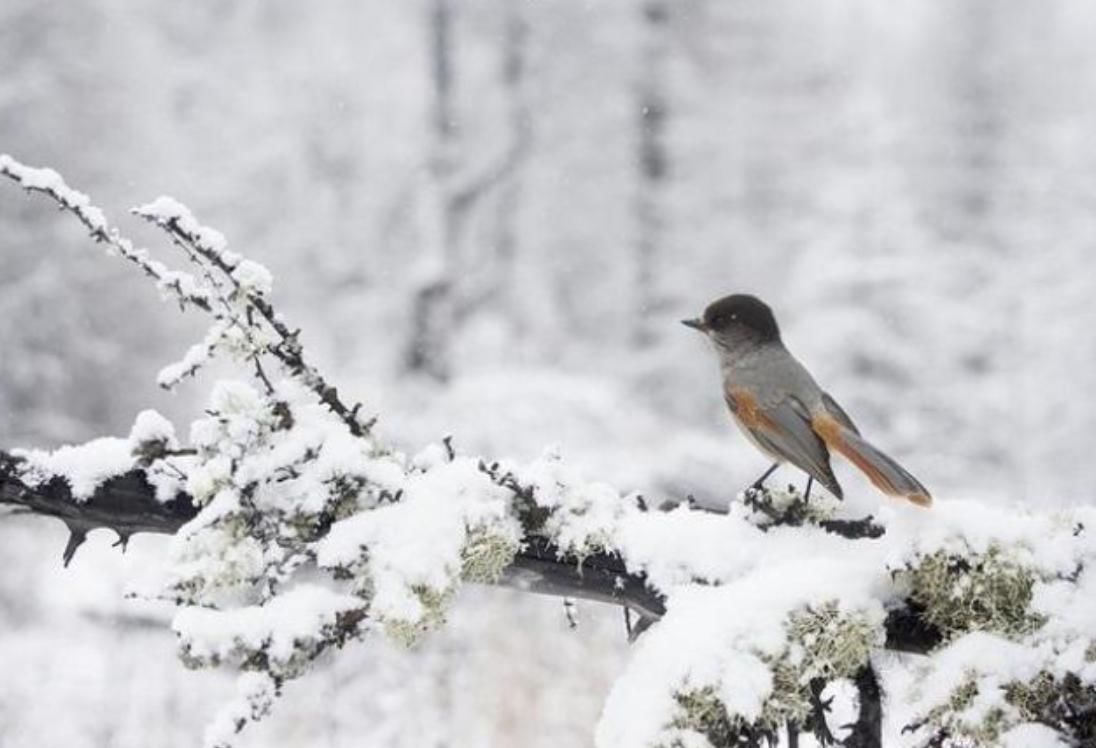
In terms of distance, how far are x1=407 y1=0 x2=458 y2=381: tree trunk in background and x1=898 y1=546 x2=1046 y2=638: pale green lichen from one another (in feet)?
44.1

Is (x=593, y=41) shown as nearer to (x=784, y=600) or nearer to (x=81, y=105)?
(x=81, y=105)

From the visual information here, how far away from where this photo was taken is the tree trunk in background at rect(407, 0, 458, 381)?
611 inches

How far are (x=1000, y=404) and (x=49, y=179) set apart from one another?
14.8 metres

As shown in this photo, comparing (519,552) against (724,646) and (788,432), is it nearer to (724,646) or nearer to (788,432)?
(724,646)

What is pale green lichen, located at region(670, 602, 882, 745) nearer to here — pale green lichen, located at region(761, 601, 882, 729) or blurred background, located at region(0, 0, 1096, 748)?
pale green lichen, located at region(761, 601, 882, 729)

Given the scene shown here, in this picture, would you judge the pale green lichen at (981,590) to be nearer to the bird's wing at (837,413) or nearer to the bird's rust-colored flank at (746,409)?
A: the bird's wing at (837,413)

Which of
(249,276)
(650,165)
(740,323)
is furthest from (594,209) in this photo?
(249,276)

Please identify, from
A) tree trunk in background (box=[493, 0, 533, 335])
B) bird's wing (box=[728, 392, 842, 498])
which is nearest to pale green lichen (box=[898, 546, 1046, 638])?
bird's wing (box=[728, 392, 842, 498])

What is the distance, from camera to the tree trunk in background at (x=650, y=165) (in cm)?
1595

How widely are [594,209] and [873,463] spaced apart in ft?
48.2

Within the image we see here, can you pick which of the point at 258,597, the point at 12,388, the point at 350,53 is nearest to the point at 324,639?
the point at 258,597

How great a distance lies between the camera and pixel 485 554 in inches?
76.2

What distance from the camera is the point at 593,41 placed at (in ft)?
58.1

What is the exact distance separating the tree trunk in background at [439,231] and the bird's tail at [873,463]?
12460mm
